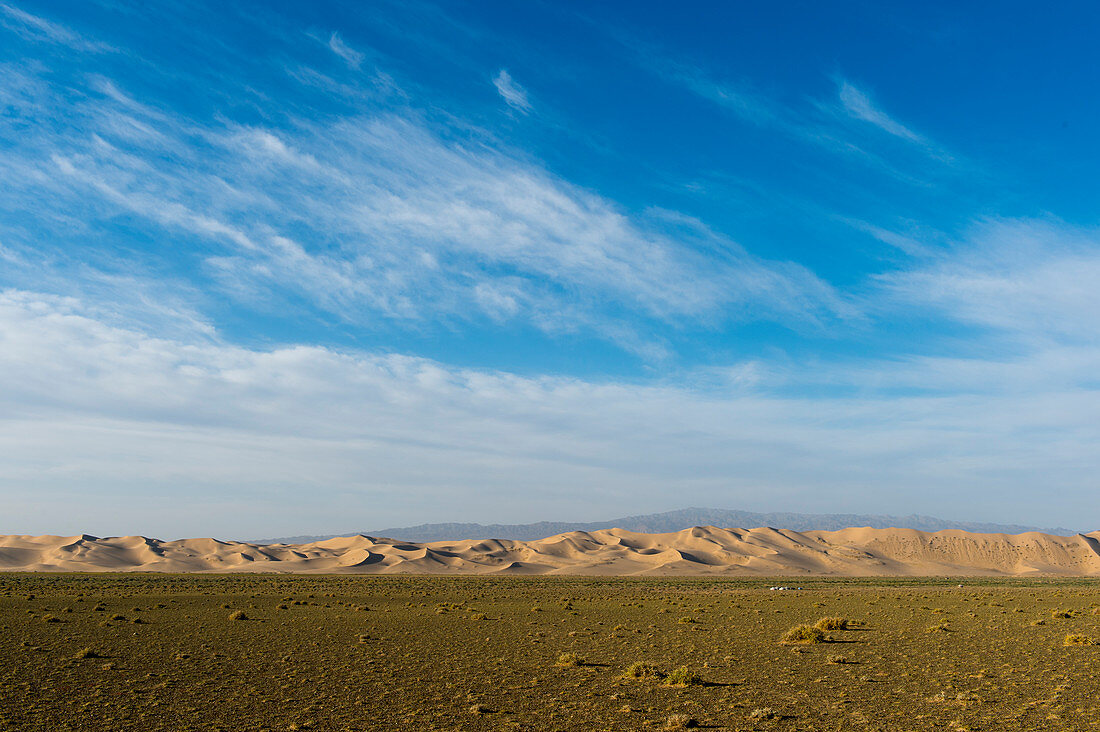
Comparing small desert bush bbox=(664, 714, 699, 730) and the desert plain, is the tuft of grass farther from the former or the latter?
small desert bush bbox=(664, 714, 699, 730)

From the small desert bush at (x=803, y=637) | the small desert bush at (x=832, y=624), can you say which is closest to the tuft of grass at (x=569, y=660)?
the small desert bush at (x=803, y=637)

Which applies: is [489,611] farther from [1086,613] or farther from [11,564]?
[11,564]

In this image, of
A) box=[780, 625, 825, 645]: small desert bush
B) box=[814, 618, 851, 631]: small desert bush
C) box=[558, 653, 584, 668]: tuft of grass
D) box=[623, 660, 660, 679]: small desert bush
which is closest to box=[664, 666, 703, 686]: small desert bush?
box=[623, 660, 660, 679]: small desert bush

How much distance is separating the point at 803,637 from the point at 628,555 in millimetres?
108121

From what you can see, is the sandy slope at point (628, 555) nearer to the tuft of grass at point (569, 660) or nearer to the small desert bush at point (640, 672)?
the tuft of grass at point (569, 660)

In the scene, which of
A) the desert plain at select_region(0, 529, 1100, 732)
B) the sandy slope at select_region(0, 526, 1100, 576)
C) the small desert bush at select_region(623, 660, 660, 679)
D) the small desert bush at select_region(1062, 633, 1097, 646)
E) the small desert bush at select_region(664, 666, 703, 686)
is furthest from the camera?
the sandy slope at select_region(0, 526, 1100, 576)

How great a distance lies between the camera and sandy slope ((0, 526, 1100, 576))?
359ft

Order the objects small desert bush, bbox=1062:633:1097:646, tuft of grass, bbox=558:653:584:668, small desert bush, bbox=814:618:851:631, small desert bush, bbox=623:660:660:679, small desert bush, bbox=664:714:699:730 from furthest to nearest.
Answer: small desert bush, bbox=814:618:851:631
small desert bush, bbox=1062:633:1097:646
tuft of grass, bbox=558:653:584:668
small desert bush, bbox=623:660:660:679
small desert bush, bbox=664:714:699:730

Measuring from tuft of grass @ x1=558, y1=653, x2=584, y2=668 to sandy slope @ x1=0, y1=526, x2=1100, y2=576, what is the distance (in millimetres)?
85605

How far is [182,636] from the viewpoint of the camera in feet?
84.2

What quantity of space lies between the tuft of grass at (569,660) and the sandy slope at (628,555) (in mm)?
85605

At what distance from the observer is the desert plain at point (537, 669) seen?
1427cm

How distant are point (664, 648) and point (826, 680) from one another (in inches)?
275

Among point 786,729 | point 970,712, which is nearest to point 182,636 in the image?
point 786,729
